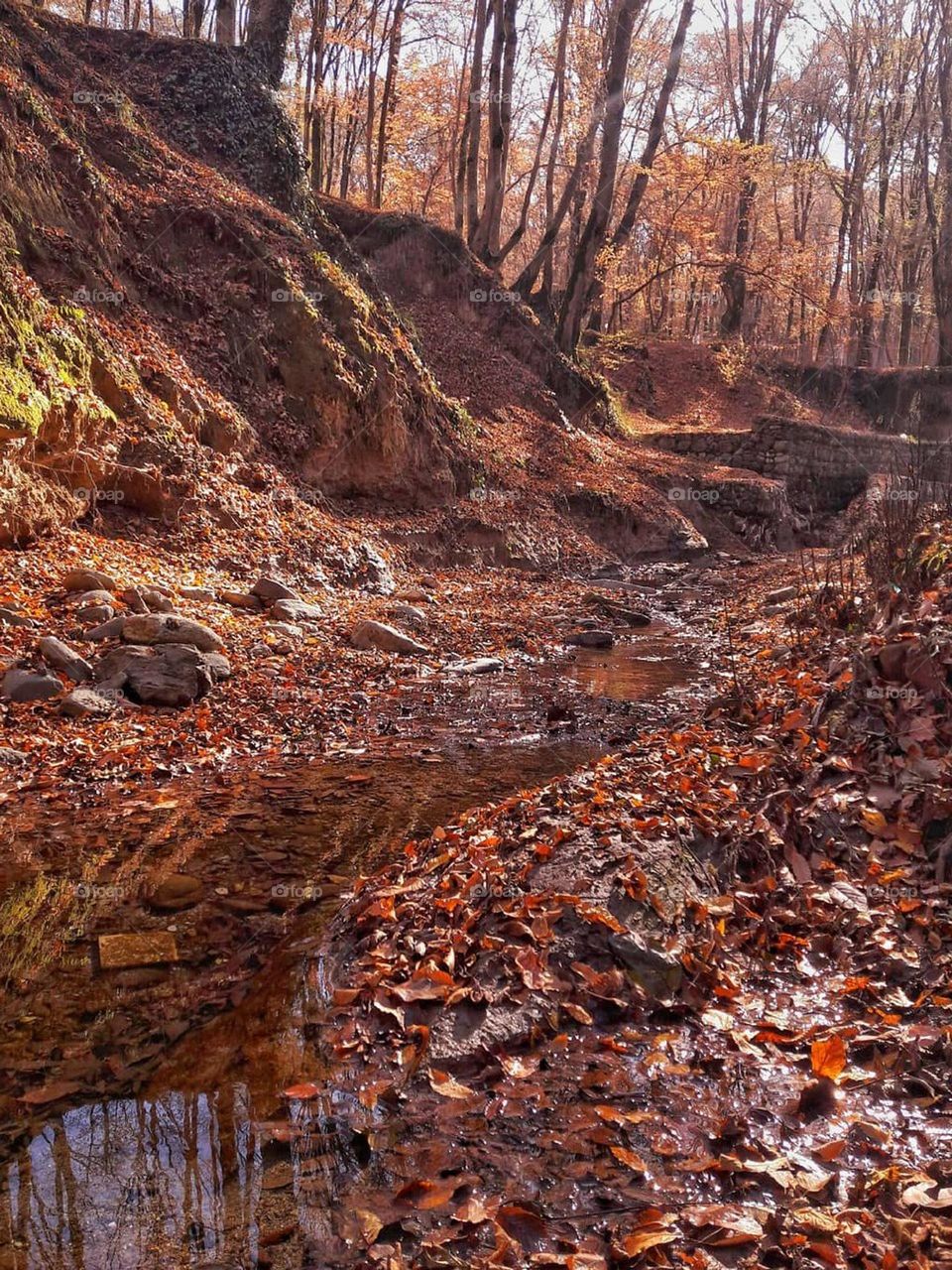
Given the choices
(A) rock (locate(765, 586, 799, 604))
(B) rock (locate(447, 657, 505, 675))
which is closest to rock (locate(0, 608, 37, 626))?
(B) rock (locate(447, 657, 505, 675))

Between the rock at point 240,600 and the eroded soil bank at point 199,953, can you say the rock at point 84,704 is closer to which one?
the eroded soil bank at point 199,953

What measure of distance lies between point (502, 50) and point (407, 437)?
13.3 meters

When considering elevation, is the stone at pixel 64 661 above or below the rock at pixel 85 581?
below

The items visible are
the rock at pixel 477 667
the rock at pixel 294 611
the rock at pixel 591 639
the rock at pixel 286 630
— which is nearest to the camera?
the rock at pixel 286 630

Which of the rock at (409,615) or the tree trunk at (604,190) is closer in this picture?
the rock at (409,615)

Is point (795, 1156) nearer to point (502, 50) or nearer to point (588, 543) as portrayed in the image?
point (588, 543)

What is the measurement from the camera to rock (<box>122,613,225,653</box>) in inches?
296

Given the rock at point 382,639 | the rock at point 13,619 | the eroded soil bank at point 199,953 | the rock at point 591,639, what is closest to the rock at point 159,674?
the rock at point 13,619

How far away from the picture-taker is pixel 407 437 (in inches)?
597

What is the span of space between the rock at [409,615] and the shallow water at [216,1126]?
545cm

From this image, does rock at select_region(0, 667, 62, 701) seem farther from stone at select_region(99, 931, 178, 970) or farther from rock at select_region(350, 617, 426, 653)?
rock at select_region(350, 617, 426, 653)

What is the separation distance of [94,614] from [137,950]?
4511mm

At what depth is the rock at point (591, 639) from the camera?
10930 mm

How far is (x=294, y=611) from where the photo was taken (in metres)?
9.79
